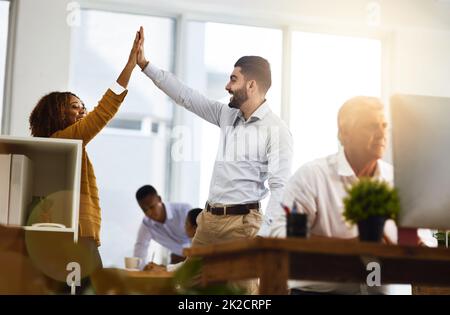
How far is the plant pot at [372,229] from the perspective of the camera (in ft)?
6.72

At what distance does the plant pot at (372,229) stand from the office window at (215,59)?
181 inches

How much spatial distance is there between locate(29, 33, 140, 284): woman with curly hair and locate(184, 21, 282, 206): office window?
314 cm

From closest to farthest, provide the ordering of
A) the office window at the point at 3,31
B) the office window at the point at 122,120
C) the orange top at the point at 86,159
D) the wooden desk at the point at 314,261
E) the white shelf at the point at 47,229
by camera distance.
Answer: the wooden desk at the point at 314,261 → the white shelf at the point at 47,229 → the orange top at the point at 86,159 → the office window at the point at 3,31 → the office window at the point at 122,120

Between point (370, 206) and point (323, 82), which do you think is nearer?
point (370, 206)

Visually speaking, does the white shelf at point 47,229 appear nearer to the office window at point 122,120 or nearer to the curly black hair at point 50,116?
the curly black hair at point 50,116

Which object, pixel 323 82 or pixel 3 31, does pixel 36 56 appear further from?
pixel 323 82

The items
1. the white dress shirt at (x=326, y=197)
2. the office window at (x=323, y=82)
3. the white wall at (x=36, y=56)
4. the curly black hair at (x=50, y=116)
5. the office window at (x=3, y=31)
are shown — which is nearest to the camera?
the white dress shirt at (x=326, y=197)

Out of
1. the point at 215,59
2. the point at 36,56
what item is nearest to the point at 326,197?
the point at 36,56

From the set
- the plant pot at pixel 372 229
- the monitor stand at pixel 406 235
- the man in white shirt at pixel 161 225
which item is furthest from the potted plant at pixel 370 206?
the man in white shirt at pixel 161 225

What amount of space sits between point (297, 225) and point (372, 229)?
194 millimetres

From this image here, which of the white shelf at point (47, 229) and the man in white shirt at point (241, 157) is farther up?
the man in white shirt at point (241, 157)

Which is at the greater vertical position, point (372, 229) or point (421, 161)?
point (421, 161)

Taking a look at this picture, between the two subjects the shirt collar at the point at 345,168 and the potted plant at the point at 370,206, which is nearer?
the potted plant at the point at 370,206

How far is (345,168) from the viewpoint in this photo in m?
2.43
